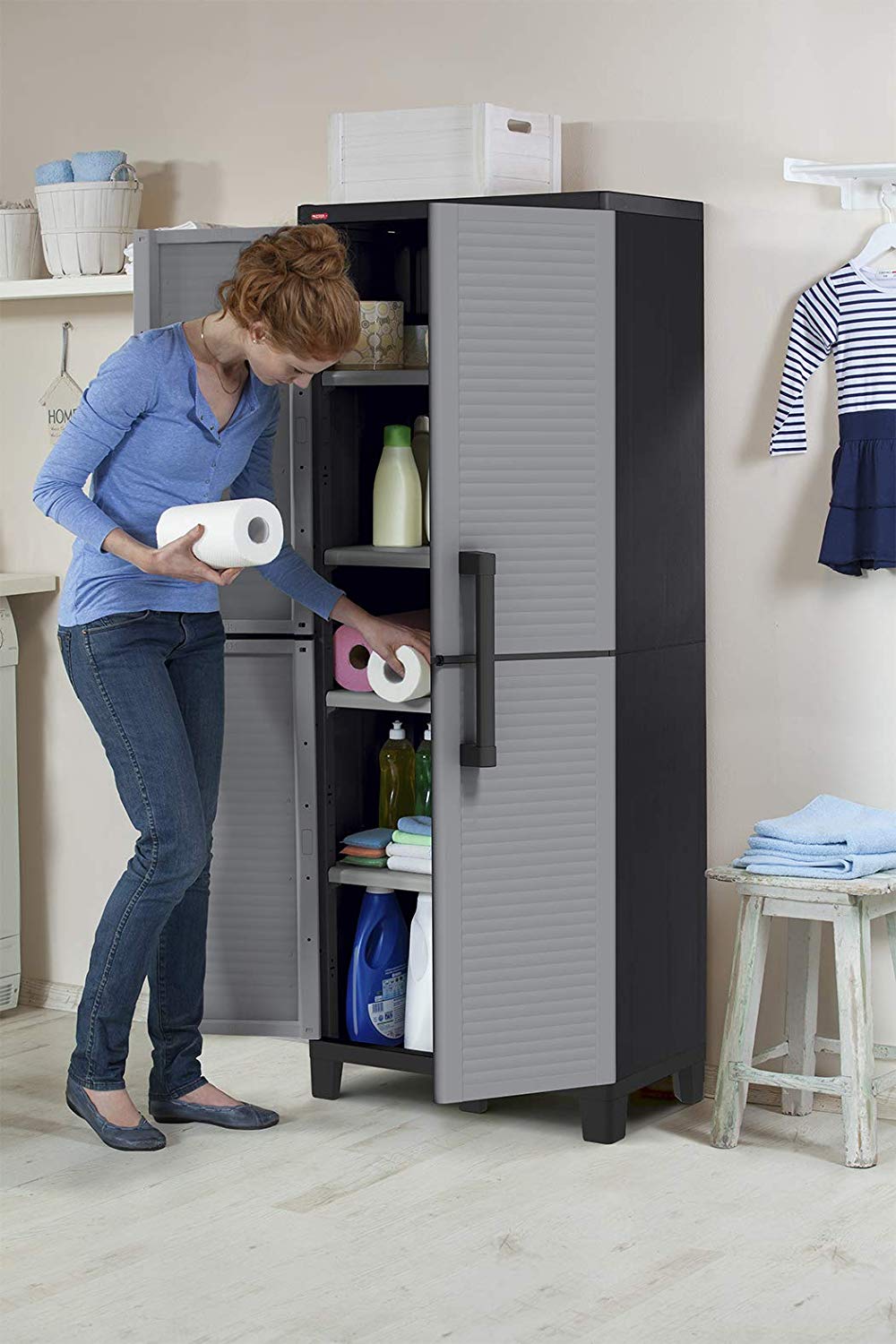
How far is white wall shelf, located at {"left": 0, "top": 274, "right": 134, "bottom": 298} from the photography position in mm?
3646

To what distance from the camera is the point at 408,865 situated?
3.17 m

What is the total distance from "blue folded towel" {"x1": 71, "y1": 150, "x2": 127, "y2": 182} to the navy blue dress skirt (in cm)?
165

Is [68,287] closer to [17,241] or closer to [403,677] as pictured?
[17,241]

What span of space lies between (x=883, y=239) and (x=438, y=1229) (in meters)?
1.84

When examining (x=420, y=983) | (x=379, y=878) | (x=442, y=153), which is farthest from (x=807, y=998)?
(x=442, y=153)

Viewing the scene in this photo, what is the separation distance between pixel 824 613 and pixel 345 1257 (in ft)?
4.69

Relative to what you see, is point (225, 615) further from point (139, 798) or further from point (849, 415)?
point (849, 415)

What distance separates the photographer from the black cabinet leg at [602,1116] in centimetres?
300

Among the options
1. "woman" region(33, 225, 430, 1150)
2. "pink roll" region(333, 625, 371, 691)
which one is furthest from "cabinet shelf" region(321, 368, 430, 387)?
"pink roll" region(333, 625, 371, 691)

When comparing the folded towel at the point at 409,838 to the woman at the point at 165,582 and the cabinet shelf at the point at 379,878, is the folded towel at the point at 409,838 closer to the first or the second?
the cabinet shelf at the point at 379,878

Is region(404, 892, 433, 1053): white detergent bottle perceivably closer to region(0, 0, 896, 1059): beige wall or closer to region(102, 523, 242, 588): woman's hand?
region(0, 0, 896, 1059): beige wall

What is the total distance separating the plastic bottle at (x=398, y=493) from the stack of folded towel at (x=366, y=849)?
557mm

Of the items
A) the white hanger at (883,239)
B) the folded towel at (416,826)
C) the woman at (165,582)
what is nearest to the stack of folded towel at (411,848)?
the folded towel at (416,826)

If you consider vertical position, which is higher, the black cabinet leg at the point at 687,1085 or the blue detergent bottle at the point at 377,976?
the blue detergent bottle at the point at 377,976
